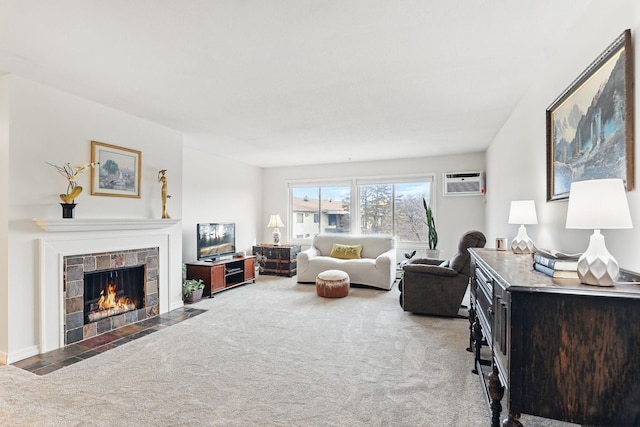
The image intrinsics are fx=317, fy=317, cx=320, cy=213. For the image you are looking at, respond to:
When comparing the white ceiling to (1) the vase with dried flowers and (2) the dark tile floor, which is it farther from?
(2) the dark tile floor

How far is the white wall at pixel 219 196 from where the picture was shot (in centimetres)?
545

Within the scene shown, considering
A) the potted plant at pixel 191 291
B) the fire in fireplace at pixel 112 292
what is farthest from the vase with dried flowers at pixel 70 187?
the potted plant at pixel 191 291

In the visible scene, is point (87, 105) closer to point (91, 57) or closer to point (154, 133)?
point (154, 133)

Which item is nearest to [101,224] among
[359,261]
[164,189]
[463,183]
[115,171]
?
[115,171]

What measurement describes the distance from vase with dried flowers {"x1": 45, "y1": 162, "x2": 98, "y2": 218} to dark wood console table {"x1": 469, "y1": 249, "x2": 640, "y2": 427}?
3.61m

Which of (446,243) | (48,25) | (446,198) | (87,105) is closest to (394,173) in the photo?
(446,198)

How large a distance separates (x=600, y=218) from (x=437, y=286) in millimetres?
2848

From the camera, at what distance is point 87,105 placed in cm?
331

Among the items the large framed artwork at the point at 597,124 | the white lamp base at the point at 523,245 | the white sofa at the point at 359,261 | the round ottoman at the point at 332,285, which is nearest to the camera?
the large framed artwork at the point at 597,124

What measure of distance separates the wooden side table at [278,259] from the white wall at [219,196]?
58cm

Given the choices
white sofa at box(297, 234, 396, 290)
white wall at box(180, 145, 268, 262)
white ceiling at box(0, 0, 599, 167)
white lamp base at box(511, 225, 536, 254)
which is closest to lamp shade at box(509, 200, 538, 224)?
white lamp base at box(511, 225, 536, 254)

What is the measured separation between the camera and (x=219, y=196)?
6.24m

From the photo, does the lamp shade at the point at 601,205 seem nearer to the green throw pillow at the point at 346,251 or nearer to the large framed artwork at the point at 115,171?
the large framed artwork at the point at 115,171

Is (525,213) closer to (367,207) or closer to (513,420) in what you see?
(513,420)
